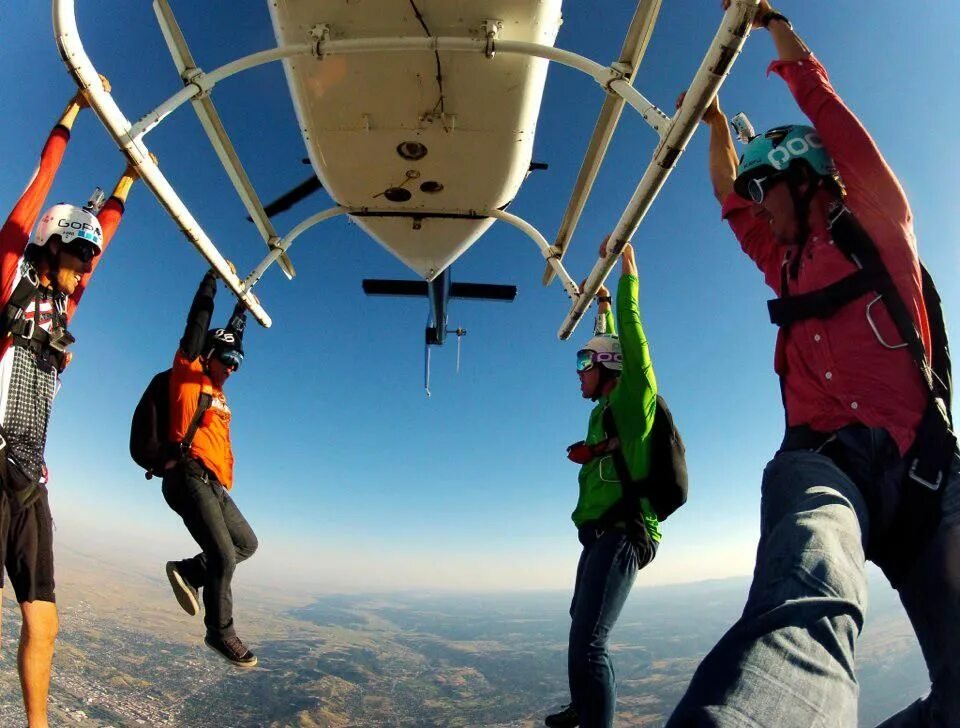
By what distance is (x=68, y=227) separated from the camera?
3.33 m

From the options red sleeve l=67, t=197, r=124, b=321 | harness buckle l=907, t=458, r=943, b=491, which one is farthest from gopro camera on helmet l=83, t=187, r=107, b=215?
harness buckle l=907, t=458, r=943, b=491

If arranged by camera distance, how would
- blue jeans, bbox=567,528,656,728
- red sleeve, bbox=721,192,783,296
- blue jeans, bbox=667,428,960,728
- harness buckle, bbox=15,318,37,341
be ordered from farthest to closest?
harness buckle, bbox=15,318,37,341 → blue jeans, bbox=567,528,656,728 → red sleeve, bbox=721,192,783,296 → blue jeans, bbox=667,428,960,728

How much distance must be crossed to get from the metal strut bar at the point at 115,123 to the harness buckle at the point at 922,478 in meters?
Answer: 4.16

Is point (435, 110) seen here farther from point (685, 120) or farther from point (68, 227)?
point (68, 227)

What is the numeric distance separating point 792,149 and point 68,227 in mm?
4132

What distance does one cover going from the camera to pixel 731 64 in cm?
251

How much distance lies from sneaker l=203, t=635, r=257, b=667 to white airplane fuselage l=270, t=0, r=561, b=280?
3.88 meters

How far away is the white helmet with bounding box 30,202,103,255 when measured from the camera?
3.33 meters

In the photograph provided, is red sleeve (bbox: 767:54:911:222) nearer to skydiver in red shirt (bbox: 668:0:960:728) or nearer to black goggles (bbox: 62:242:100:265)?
skydiver in red shirt (bbox: 668:0:960:728)

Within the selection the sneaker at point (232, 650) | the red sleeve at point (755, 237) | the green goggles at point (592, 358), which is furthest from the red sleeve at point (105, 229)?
the red sleeve at point (755, 237)

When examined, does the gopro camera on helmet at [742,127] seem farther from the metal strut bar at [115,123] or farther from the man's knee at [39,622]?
the man's knee at [39,622]

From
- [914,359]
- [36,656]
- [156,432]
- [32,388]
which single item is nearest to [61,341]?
[32,388]

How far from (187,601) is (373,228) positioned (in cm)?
372

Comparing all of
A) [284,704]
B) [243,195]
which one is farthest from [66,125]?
[284,704]
